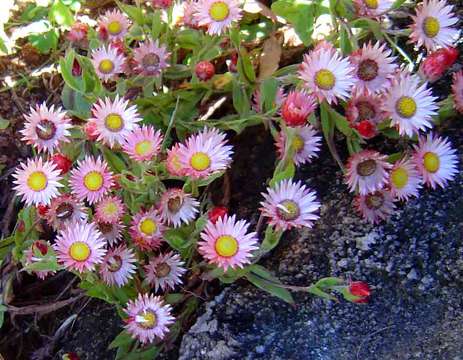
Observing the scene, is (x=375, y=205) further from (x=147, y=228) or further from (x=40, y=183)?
(x=40, y=183)

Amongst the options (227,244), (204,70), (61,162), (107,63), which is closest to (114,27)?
(107,63)

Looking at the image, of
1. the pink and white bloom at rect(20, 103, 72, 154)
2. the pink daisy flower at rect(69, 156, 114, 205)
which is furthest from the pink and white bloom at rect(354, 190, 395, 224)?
the pink and white bloom at rect(20, 103, 72, 154)

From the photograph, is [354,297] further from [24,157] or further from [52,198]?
[24,157]

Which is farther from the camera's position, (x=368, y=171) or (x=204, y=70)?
(x=204, y=70)

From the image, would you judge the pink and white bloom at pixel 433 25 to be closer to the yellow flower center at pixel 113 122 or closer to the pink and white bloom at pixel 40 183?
the yellow flower center at pixel 113 122

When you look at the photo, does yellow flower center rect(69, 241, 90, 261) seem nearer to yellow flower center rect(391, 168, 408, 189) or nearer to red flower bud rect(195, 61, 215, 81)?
red flower bud rect(195, 61, 215, 81)
